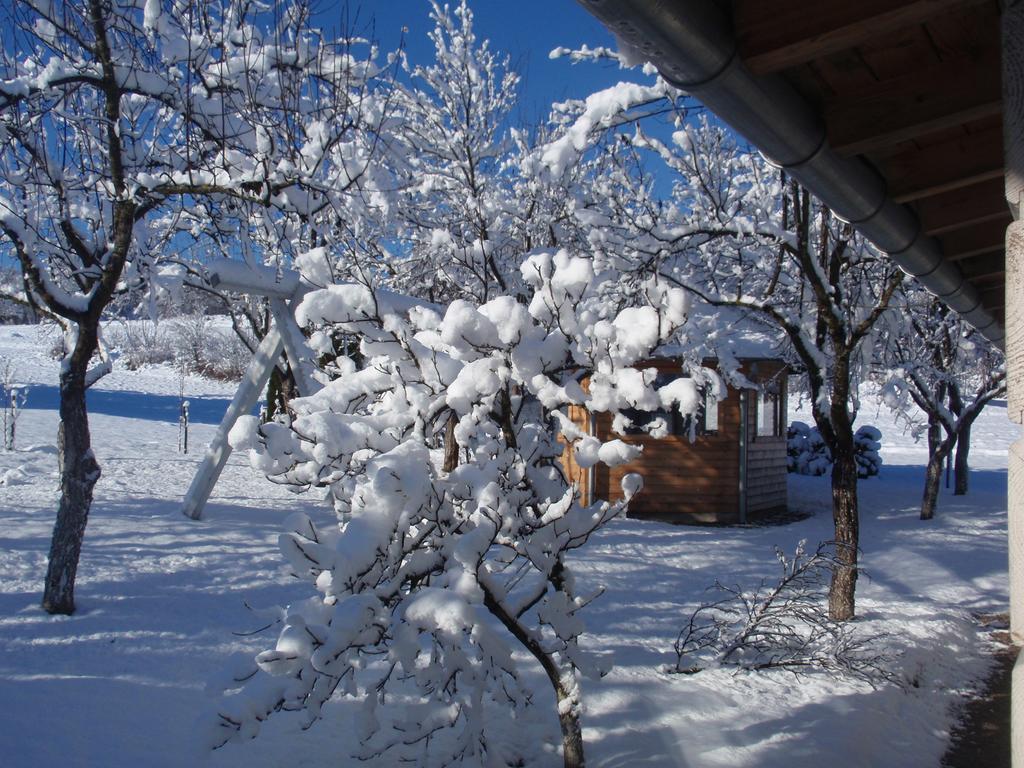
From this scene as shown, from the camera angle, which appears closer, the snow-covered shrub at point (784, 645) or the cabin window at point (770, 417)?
the snow-covered shrub at point (784, 645)

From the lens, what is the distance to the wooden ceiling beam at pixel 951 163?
2.90m

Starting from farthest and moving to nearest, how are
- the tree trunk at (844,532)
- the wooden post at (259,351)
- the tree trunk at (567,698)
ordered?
the wooden post at (259,351), the tree trunk at (844,532), the tree trunk at (567,698)

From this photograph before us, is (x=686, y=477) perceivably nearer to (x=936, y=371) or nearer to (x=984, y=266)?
(x=936, y=371)

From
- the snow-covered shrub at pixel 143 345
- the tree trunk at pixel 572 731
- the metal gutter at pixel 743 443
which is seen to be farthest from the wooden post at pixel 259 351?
the snow-covered shrub at pixel 143 345

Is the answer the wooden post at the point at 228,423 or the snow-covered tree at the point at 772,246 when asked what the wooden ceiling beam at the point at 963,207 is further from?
the wooden post at the point at 228,423

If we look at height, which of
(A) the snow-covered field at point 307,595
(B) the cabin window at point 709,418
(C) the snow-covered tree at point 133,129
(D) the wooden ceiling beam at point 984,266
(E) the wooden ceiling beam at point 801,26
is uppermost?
(C) the snow-covered tree at point 133,129

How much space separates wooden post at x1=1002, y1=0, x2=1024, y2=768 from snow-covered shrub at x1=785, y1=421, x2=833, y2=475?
18474mm

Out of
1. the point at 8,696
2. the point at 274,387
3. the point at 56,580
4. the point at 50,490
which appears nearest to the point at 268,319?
the point at 274,387

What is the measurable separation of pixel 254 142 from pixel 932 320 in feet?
36.3

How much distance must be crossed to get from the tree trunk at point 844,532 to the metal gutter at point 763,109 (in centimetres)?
334

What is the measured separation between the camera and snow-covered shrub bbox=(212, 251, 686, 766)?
2787 mm

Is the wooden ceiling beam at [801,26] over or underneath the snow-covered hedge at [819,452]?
over

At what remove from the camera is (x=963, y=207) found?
3.31 metres

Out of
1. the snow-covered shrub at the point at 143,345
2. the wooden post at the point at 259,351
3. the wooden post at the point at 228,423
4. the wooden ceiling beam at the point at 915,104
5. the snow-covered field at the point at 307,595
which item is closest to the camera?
the wooden ceiling beam at the point at 915,104
